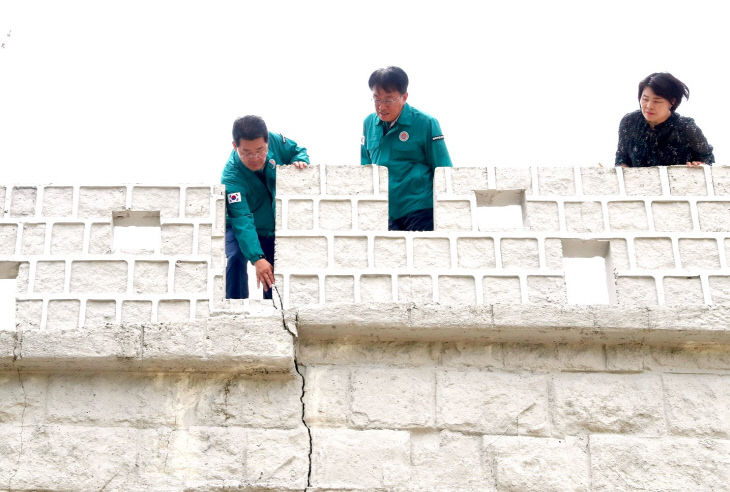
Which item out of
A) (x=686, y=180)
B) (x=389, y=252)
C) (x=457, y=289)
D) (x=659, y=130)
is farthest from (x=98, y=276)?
(x=659, y=130)

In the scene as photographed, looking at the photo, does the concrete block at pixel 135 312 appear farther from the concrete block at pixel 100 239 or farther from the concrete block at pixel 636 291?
the concrete block at pixel 636 291

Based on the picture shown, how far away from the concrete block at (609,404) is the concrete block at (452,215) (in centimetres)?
93

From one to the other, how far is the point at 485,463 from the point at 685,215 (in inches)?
67.5

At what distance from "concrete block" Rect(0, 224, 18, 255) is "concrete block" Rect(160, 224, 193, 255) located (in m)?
0.78

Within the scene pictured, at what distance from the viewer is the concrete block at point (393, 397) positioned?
17.3ft

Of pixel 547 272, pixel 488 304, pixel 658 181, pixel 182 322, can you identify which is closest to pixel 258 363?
pixel 182 322

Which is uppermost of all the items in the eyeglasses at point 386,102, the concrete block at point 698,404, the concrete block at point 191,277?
the eyeglasses at point 386,102

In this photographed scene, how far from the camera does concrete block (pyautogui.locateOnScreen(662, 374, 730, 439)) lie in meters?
5.26

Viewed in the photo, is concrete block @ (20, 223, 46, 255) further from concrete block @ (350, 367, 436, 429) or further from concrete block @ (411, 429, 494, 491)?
concrete block @ (411, 429, 494, 491)

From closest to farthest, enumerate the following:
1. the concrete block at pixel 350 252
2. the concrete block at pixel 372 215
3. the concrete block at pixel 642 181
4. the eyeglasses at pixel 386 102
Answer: the concrete block at pixel 350 252 → the concrete block at pixel 372 215 → the concrete block at pixel 642 181 → the eyeglasses at pixel 386 102

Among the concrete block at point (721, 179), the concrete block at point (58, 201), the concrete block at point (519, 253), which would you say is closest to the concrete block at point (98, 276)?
the concrete block at point (58, 201)

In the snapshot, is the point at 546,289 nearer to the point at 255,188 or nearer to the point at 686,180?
the point at 686,180

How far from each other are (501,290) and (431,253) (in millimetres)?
404

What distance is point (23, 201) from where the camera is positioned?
581cm
